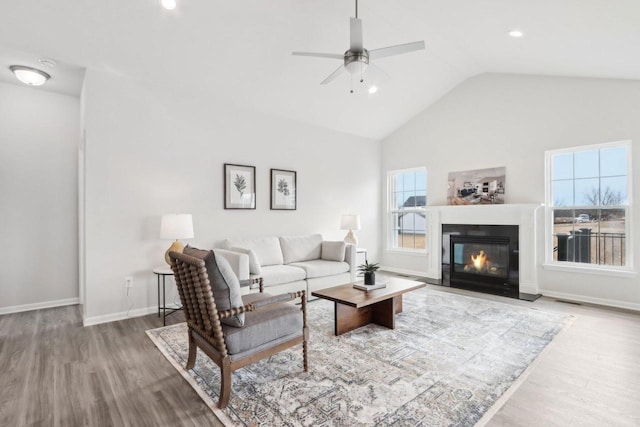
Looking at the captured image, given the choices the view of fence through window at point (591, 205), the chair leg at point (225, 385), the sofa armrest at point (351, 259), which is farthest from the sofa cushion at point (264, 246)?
the view of fence through window at point (591, 205)

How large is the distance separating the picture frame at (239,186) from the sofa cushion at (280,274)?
42.4 inches

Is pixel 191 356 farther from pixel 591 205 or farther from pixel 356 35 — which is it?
pixel 591 205

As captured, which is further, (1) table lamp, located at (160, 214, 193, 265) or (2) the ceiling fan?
(1) table lamp, located at (160, 214, 193, 265)

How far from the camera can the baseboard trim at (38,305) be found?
13.6 ft

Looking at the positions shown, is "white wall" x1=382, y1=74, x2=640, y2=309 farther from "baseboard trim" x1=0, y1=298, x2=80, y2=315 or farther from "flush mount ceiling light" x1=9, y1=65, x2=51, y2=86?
"flush mount ceiling light" x1=9, y1=65, x2=51, y2=86

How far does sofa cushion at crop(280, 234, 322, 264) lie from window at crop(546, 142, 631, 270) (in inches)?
140

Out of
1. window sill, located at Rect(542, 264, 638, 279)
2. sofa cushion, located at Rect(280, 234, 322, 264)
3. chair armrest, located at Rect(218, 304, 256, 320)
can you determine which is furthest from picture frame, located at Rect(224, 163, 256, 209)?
window sill, located at Rect(542, 264, 638, 279)

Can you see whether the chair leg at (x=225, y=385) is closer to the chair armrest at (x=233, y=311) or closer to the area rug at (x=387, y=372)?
the area rug at (x=387, y=372)

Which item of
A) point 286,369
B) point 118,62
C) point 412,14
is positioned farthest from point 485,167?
point 118,62

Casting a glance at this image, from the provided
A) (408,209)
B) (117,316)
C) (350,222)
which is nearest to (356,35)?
(350,222)

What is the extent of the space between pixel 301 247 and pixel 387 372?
292 centimetres

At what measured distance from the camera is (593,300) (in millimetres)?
4465

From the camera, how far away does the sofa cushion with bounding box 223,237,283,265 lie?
461cm

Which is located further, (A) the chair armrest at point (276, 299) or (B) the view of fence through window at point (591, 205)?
(B) the view of fence through window at point (591, 205)
